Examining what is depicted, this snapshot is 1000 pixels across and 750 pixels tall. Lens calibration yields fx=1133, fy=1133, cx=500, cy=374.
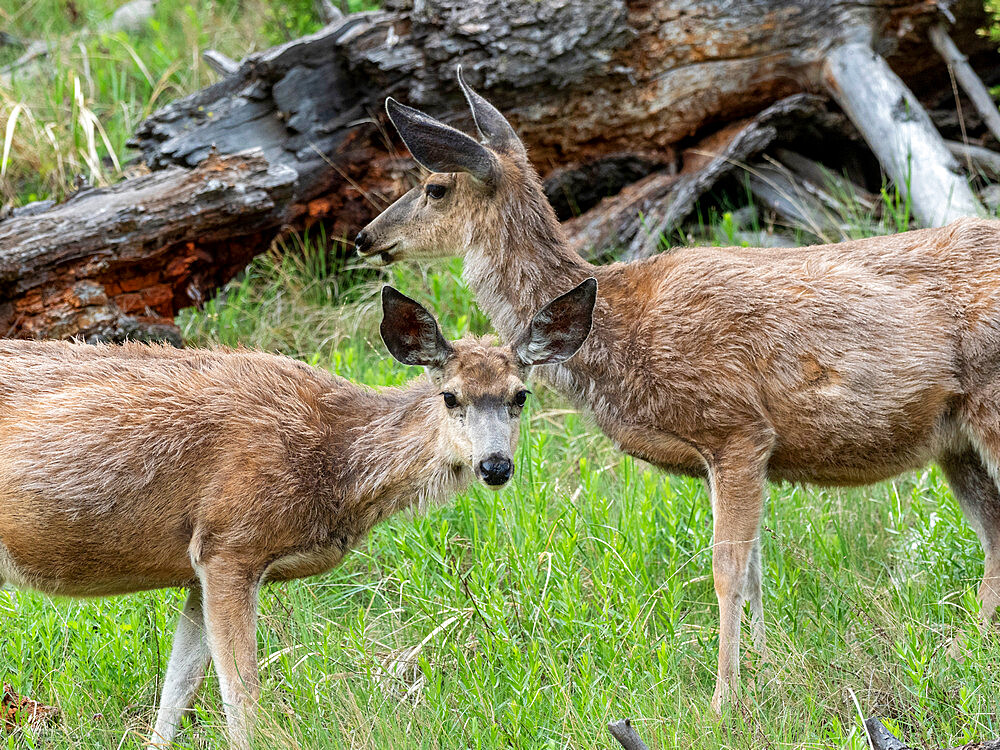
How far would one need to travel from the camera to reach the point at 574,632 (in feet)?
16.1

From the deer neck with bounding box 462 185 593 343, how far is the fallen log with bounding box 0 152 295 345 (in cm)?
225

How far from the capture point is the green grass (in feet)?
14.0

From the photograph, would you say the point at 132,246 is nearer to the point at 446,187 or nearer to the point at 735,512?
the point at 446,187

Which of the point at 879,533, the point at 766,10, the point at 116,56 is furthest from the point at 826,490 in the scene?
the point at 116,56

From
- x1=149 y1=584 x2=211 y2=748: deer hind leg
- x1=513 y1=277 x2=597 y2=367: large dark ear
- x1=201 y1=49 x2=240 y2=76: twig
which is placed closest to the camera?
x1=149 y1=584 x2=211 y2=748: deer hind leg

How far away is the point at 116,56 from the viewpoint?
36.0 ft

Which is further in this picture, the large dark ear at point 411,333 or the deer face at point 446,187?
the deer face at point 446,187

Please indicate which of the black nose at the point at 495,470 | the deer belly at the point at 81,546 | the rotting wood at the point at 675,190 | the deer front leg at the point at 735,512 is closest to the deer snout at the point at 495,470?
the black nose at the point at 495,470

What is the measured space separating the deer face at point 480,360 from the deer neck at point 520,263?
0.50m

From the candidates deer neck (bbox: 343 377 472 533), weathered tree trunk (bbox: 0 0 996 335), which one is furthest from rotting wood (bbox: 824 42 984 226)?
deer neck (bbox: 343 377 472 533)

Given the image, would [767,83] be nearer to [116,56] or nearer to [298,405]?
[298,405]

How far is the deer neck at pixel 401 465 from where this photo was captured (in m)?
4.83

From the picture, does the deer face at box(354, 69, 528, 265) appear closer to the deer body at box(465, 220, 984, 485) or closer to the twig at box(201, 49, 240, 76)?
the deer body at box(465, 220, 984, 485)

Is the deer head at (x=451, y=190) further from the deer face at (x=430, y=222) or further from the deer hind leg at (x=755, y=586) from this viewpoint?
the deer hind leg at (x=755, y=586)
